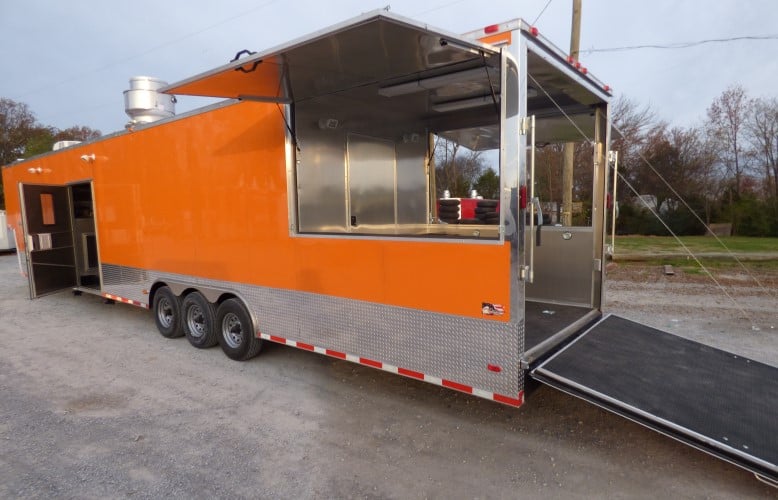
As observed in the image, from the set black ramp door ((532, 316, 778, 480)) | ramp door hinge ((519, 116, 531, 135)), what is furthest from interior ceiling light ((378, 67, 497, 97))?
black ramp door ((532, 316, 778, 480))

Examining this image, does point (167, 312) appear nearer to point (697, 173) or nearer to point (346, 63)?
point (346, 63)

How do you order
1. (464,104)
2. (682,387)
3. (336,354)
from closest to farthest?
(682,387)
(336,354)
(464,104)

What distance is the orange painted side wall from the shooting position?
3357 mm

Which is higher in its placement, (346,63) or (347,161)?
(346,63)

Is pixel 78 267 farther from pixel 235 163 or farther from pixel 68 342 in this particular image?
pixel 235 163

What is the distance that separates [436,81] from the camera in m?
4.45

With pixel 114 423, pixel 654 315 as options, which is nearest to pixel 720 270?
pixel 654 315

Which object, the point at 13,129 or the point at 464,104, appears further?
the point at 13,129

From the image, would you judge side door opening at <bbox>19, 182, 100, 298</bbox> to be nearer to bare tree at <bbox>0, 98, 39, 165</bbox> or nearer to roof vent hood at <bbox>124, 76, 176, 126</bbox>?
roof vent hood at <bbox>124, 76, 176, 126</bbox>

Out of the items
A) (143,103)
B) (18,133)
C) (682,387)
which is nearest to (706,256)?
(682,387)

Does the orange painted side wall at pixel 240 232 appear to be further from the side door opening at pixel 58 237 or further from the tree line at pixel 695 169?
the tree line at pixel 695 169

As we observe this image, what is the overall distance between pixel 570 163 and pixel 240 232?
5.57 m

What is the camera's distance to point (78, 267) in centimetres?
839

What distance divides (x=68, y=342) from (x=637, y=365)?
6458mm
